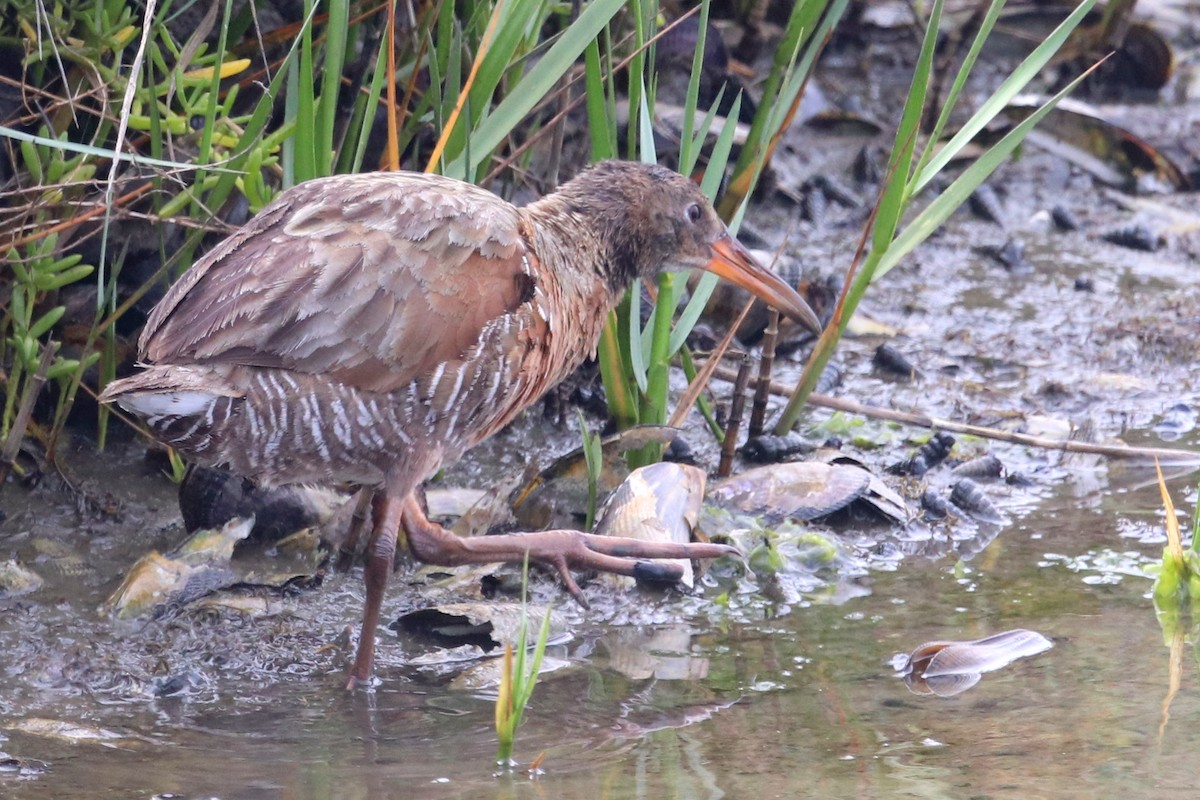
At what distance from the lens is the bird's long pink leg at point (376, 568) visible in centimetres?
323

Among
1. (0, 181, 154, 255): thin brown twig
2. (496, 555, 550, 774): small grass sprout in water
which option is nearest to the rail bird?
(0, 181, 154, 255): thin brown twig

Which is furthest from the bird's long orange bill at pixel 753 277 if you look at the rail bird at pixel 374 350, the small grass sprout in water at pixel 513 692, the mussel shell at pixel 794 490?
the small grass sprout in water at pixel 513 692

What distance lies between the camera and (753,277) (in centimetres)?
407

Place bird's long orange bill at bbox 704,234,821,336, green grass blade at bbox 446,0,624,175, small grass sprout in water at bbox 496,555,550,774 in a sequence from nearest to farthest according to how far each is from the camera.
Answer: small grass sprout in water at bbox 496,555,550,774 → green grass blade at bbox 446,0,624,175 → bird's long orange bill at bbox 704,234,821,336

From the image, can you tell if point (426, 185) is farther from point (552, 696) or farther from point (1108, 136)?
point (1108, 136)

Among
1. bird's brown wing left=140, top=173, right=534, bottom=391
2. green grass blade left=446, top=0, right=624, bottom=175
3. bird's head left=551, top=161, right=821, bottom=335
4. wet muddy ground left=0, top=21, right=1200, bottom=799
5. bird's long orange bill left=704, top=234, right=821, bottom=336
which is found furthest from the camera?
bird's long orange bill left=704, top=234, right=821, bottom=336

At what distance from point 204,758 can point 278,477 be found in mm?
763

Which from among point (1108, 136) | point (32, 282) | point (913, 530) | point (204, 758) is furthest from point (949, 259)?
point (204, 758)

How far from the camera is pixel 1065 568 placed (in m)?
3.81

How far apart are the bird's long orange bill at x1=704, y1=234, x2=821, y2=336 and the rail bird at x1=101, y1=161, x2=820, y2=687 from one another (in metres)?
0.51

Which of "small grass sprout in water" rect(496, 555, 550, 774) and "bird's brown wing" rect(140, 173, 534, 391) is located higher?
"bird's brown wing" rect(140, 173, 534, 391)

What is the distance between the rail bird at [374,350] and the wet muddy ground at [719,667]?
0.22 metres

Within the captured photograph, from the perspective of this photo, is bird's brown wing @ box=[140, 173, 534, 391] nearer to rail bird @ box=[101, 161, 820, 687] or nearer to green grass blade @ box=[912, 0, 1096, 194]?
rail bird @ box=[101, 161, 820, 687]

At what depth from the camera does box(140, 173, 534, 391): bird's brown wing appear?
10.5 feet
